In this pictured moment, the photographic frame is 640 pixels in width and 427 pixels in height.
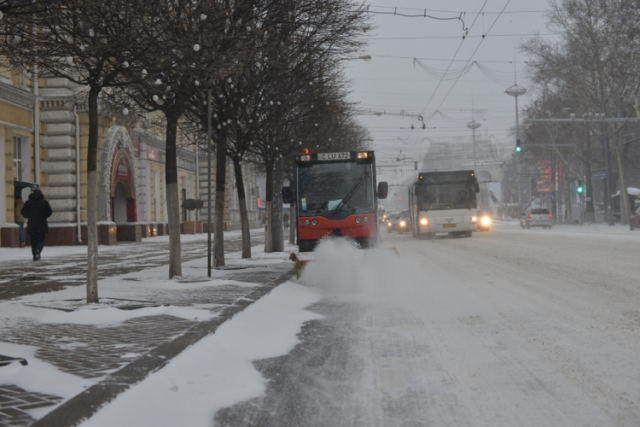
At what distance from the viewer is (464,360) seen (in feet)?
20.6

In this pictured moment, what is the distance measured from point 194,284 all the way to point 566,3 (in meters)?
40.3

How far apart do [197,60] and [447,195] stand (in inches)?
980

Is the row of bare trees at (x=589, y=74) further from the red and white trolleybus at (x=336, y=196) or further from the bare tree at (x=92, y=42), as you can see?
the bare tree at (x=92, y=42)

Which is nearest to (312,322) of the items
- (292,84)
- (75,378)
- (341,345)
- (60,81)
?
(341,345)

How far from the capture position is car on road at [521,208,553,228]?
196ft

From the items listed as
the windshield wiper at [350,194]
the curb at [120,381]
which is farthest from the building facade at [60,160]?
the curb at [120,381]

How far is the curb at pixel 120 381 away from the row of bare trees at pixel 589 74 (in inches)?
1382

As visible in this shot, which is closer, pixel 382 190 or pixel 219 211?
pixel 219 211

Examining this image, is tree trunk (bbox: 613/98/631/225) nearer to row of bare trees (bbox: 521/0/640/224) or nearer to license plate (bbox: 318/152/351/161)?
row of bare trees (bbox: 521/0/640/224)

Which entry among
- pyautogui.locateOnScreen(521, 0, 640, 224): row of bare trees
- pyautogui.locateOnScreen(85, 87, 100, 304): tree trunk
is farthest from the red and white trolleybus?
pyautogui.locateOnScreen(521, 0, 640, 224): row of bare trees

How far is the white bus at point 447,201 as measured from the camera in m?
34.9

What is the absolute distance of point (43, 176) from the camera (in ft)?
103

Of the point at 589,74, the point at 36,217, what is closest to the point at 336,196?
the point at 36,217

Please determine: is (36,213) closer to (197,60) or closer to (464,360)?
(197,60)
